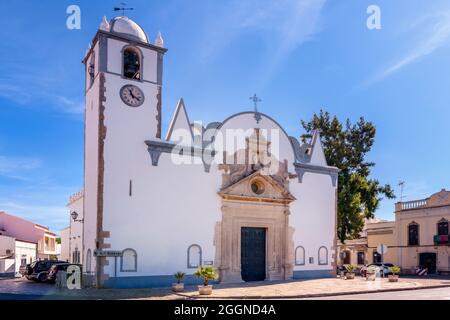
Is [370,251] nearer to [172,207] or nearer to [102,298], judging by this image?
[172,207]

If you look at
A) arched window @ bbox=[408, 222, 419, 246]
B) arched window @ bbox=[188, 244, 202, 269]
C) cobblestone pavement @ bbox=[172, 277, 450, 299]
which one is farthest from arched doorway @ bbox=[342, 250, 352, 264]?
arched window @ bbox=[188, 244, 202, 269]

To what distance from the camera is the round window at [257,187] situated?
1014 inches

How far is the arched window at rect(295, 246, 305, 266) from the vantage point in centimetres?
2675

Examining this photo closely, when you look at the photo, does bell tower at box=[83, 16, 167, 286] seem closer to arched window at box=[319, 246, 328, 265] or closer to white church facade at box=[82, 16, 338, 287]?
white church facade at box=[82, 16, 338, 287]

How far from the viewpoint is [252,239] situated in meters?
25.4

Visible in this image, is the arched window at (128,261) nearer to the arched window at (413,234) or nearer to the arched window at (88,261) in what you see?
the arched window at (88,261)

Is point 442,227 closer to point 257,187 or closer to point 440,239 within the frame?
point 440,239

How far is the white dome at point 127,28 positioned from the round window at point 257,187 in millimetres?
9318

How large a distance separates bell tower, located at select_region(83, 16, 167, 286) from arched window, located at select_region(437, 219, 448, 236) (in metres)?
27.1

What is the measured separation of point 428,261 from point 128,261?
28.8m

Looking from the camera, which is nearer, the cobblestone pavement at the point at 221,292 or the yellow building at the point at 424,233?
the cobblestone pavement at the point at 221,292

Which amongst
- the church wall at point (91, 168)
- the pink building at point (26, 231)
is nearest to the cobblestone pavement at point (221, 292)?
the church wall at point (91, 168)
